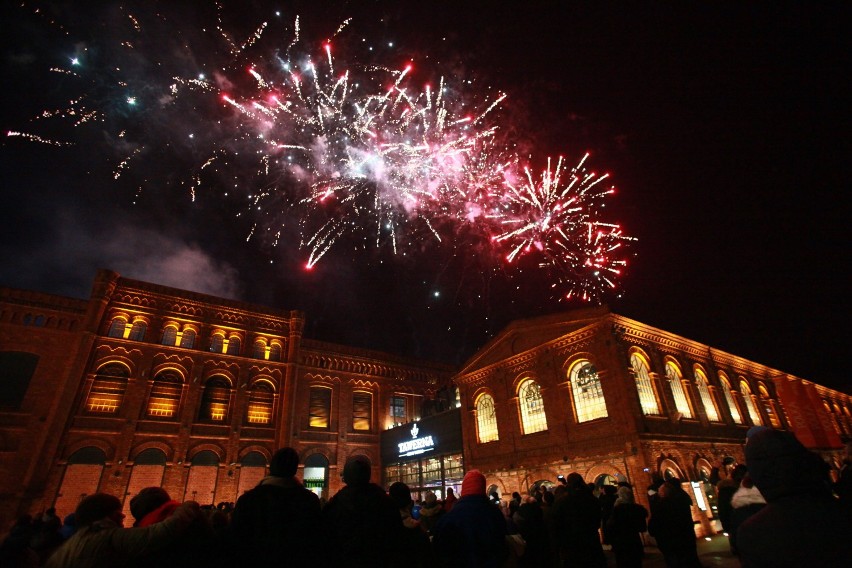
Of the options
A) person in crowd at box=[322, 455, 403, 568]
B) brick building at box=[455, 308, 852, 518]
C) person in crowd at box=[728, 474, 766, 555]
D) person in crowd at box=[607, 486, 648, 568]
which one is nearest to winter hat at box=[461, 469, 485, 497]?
person in crowd at box=[322, 455, 403, 568]

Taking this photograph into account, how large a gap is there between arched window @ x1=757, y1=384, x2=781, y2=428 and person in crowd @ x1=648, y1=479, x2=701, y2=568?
24.0m

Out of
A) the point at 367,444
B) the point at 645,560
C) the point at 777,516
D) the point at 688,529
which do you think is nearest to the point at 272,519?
the point at 777,516

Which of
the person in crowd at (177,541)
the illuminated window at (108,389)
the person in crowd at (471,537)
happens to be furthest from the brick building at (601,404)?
the illuminated window at (108,389)

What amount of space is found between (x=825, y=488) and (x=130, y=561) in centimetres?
365

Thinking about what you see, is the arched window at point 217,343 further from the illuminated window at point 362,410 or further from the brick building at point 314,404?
the illuminated window at point 362,410

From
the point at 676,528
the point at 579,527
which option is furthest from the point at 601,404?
the point at 579,527

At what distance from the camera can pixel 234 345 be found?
90.6ft

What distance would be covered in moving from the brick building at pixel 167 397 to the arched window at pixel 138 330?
77 mm

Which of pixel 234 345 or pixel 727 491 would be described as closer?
pixel 727 491

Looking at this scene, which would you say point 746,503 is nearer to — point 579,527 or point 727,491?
point 727,491

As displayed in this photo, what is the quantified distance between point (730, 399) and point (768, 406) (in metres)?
5.27

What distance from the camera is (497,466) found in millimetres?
20422

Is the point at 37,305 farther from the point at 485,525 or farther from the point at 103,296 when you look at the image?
the point at 485,525

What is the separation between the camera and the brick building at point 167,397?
68.7ft
